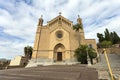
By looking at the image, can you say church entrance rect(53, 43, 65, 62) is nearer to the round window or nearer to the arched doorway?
the arched doorway

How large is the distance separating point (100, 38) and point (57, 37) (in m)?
23.2

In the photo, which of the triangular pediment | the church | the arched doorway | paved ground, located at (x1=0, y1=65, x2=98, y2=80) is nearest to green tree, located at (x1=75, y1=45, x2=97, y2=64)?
the church

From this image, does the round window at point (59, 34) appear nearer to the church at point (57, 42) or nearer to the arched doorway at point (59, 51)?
the church at point (57, 42)

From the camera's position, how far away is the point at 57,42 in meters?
30.9

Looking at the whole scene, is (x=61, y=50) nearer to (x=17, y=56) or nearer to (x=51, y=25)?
(x=51, y=25)

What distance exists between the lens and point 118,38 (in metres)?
45.9

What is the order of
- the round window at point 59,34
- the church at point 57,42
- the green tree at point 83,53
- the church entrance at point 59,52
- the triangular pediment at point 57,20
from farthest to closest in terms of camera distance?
1. the triangular pediment at point 57,20
2. the round window at point 59,34
3. the church entrance at point 59,52
4. the church at point 57,42
5. the green tree at point 83,53

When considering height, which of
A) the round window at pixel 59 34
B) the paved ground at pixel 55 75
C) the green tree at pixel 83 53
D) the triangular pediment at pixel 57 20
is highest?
the triangular pediment at pixel 57 20

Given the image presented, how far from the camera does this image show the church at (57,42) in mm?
29516

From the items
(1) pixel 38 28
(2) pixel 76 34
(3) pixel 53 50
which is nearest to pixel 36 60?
(3) pixel 53 50

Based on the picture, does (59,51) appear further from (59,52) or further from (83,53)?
(83,53)

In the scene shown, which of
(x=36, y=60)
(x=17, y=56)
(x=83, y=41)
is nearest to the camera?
(x=36, y=60)

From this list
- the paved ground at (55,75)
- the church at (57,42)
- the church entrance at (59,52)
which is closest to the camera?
the paved ground at (55,75)

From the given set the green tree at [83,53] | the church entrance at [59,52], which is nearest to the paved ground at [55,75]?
the green tree at [83,53]
